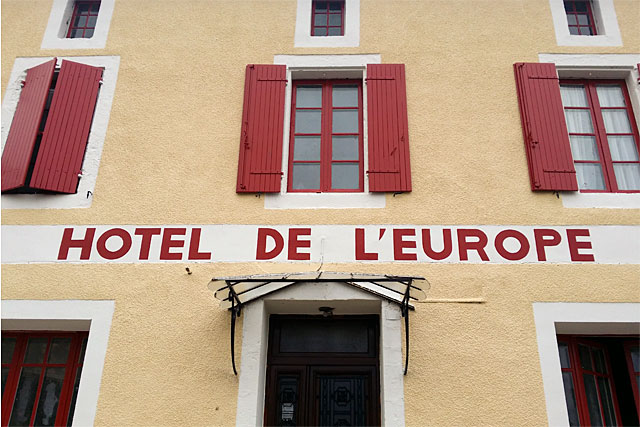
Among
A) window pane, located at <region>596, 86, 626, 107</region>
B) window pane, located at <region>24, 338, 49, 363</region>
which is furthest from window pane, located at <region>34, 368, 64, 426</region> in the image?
window pane, located at <region>596, 86, 626, 107</region>

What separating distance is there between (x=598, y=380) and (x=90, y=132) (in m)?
5.98

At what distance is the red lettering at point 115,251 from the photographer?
6.17 meters

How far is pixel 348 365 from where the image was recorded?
597 centimetres

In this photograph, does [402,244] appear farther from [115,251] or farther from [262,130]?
[115,251]

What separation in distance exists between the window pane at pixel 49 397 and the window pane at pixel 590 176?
576cm

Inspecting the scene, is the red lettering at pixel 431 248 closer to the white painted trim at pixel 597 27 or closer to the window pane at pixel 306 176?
the window pane at pixel 306 176

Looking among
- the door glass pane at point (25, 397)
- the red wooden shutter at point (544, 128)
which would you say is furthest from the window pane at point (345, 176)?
the door glass pane at point (25, 397)

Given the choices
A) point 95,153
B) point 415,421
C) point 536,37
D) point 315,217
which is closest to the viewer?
point 415,421

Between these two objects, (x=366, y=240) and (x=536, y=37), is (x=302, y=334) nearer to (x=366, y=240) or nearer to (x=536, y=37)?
(x=366, y=240)

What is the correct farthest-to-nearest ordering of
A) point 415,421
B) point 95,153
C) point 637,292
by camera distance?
point 95,153
point 637,292
point 415,421

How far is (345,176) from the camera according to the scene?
6.62 meters

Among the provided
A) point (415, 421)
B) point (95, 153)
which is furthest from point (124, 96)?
point (415, 421)

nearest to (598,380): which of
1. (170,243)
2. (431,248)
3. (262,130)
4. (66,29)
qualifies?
(431,248)

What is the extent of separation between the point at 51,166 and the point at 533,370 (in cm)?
530
